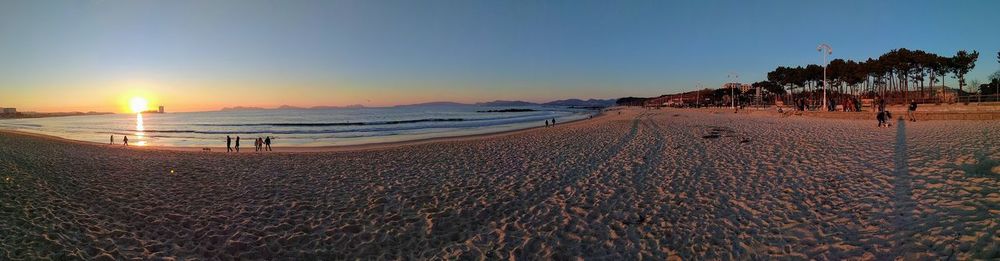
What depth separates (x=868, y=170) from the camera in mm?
A: 10141

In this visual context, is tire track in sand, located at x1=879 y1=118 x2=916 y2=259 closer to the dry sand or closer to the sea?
the dry sand

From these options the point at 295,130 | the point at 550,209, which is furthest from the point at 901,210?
the point at 295,130

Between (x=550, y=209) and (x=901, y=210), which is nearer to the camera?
(x=901, y=210)

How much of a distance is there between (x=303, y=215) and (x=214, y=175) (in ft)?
25.7

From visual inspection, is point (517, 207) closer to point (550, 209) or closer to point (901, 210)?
point (550, 209)

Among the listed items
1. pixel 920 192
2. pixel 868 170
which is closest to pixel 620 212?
pixel 920 192

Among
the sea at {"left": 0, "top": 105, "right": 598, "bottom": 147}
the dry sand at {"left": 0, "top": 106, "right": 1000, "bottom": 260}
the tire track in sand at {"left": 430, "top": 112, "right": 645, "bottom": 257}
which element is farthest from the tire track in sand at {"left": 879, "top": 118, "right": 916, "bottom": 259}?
the sea at {"left": 0, "top": 105, "right": 598, "bottom": 147}

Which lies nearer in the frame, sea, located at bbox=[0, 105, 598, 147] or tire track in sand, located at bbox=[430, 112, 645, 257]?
tire track in sand, located at bbox=[430, 112, 645, 257]

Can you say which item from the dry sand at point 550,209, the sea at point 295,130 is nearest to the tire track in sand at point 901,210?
the dry sand at point 550,209

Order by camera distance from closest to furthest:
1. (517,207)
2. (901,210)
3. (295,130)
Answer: (901,210) < (517,207) < (295,130)

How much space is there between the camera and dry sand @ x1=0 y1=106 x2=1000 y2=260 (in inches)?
240

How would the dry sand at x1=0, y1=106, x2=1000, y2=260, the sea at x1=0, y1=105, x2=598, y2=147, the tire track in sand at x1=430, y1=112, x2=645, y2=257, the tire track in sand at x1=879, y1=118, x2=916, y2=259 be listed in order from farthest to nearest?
the sea at x1=0, y1=105, x2=598, y2=147, the tire track in sand at x1=430, y1=112, x2=645, y2=257, the dry sand at x1=0, y1=106, x2=1000, y2=260, the tire track in sand at x1=879, y1=118, x2=916, y2=259

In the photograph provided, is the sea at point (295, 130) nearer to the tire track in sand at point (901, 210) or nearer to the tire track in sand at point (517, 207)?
the tire track in sand at point (517, 207)

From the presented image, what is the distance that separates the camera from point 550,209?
321 inches
